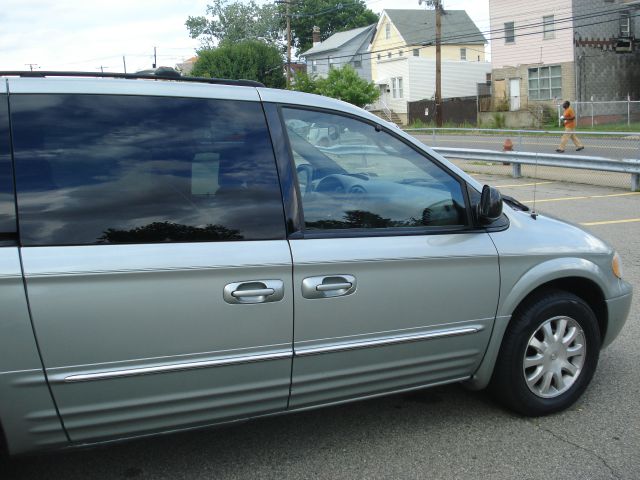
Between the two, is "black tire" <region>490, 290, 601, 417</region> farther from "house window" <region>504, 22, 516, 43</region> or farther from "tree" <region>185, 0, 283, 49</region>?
"tree" <region>185, 0, 283, 49</region>

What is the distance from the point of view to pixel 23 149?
8.80 feet

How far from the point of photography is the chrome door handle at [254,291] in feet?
9.53

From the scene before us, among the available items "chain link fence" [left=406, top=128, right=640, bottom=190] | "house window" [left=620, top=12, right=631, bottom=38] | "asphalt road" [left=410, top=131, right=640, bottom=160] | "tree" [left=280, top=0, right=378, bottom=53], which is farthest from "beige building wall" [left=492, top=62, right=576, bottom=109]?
"tree" [left=280, top=0, right=378, bottom=53]

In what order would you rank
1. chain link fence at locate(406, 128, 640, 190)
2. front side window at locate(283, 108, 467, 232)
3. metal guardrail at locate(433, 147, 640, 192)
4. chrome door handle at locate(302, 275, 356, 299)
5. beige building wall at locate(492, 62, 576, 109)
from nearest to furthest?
chrome door handle at locate(302, 275, 356, 299), front side window at locate(283, 108, 467, 232), metal guardrail at locate(433, 147, 640, 192), chain link fence at locate(406, 128, 640, 190), beige building wall at locate(492, 62, 576, 109)

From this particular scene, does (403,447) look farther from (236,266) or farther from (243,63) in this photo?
(243,63)

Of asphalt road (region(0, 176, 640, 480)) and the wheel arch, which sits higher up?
the wheel arch

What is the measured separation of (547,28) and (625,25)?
4.86 meters

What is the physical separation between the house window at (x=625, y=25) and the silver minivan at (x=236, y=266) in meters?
41.0

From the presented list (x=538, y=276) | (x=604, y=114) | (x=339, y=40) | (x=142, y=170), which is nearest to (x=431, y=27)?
(x=339, y=40)

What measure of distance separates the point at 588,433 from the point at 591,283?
33.0 inches

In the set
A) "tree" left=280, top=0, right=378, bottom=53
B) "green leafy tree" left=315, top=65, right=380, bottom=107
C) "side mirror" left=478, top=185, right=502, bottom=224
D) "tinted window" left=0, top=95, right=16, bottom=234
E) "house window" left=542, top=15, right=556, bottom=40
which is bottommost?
"side mirror" left=478, top=185, right=502, bottom=224

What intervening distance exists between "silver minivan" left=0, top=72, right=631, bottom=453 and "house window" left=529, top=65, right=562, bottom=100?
3818 centimetres

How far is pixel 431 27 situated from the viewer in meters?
54.7

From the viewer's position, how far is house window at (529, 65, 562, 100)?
1531 inches
